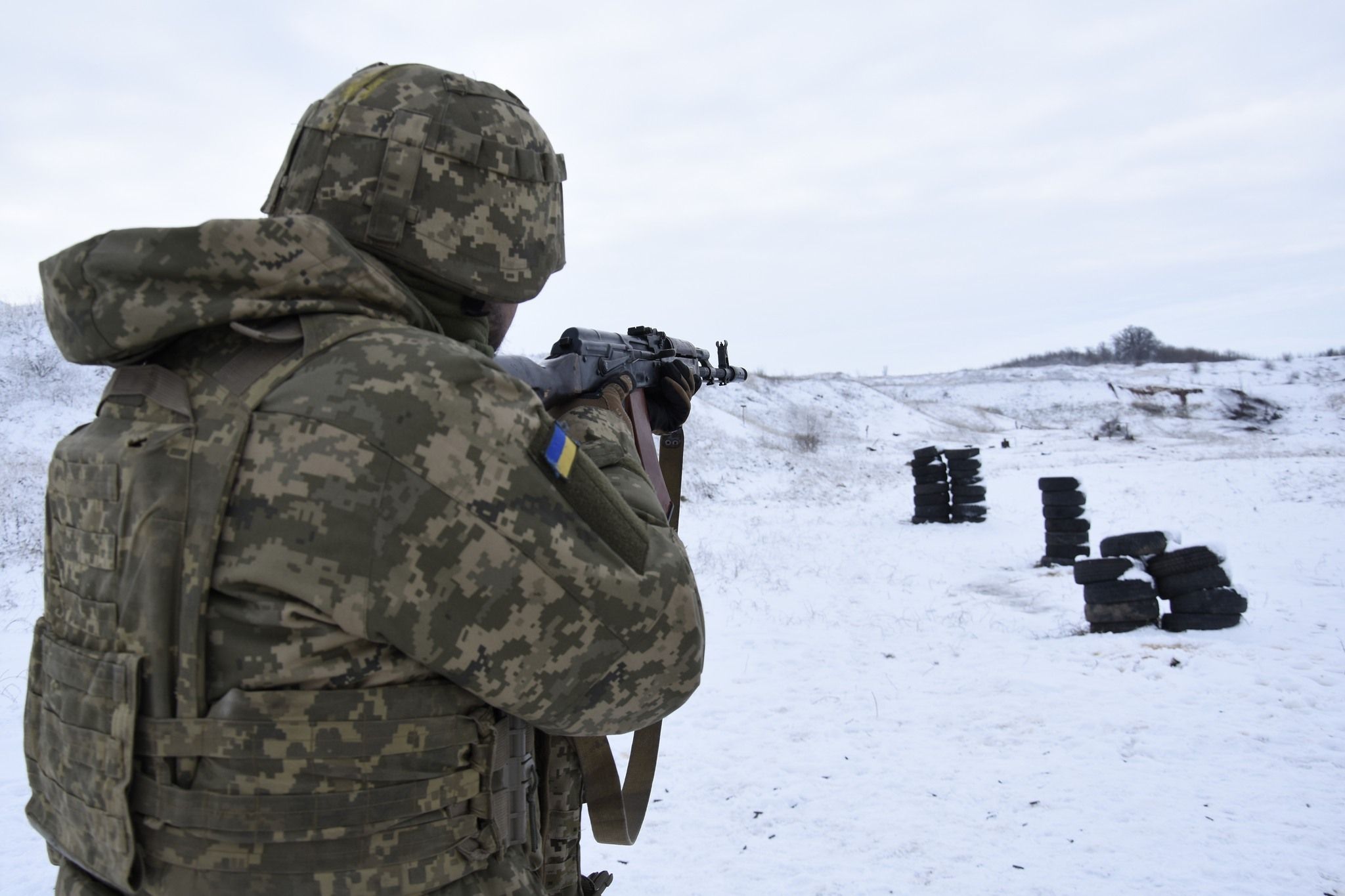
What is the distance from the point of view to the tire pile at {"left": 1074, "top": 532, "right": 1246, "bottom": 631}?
7125 millimetres

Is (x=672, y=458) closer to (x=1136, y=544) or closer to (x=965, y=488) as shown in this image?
(x=1136, y=544)

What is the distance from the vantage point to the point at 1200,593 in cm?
716

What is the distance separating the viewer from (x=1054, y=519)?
1134 cm

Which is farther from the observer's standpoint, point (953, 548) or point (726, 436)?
point (726, 436)

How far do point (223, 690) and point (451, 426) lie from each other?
52 centimetres

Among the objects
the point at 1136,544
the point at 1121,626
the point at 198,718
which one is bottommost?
the point at 1121,626

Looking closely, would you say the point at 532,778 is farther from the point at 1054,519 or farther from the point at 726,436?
the point at 726,436

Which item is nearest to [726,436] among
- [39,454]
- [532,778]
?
[39,454]

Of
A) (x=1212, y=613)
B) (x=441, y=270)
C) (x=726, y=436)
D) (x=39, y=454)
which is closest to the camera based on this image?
(x=441, y=270)

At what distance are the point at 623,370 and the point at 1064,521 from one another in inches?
403

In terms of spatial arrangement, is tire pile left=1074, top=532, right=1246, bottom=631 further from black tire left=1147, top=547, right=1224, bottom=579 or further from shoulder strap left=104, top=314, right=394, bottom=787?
shoulder strap left=104, top=314, right=394, bottom=787

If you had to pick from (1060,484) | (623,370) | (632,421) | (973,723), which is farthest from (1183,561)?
(623,370)

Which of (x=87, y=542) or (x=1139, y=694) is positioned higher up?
(x=87, y=542)

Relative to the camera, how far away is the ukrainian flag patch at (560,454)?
1.34 metres
